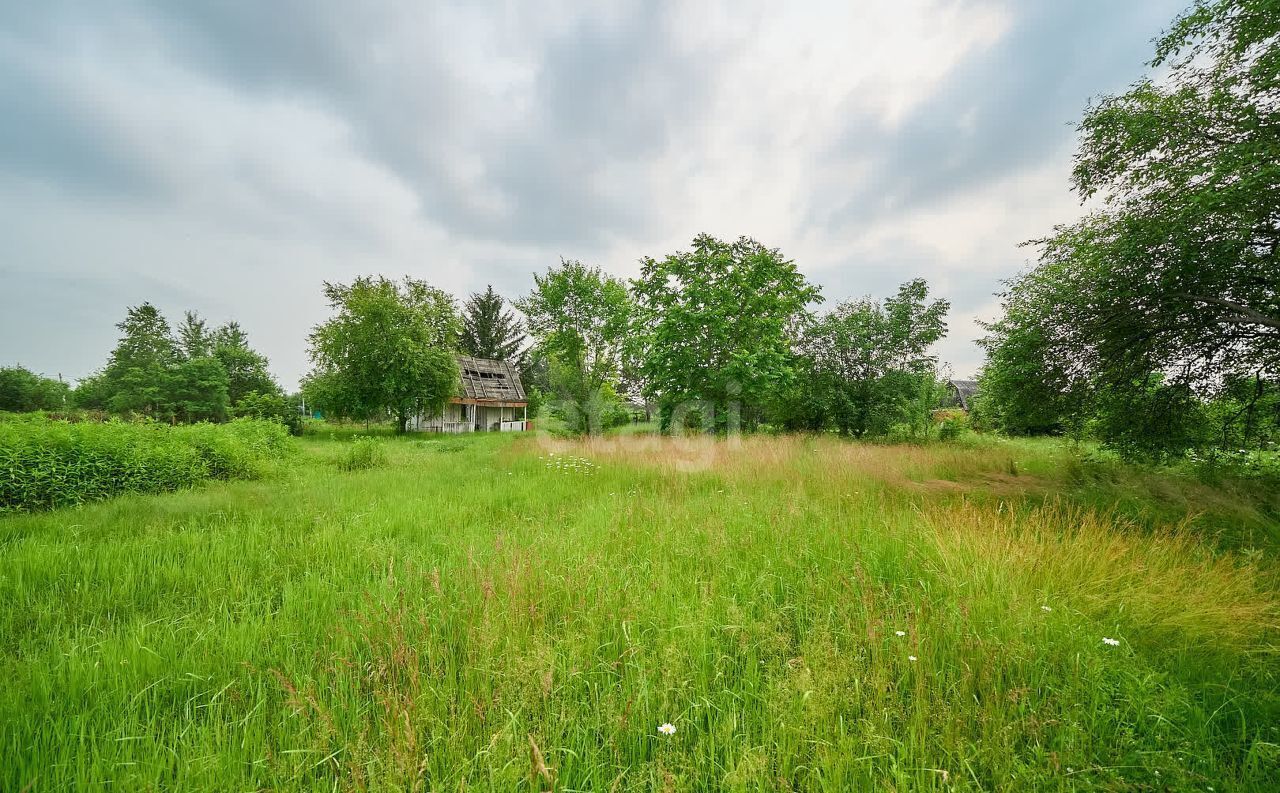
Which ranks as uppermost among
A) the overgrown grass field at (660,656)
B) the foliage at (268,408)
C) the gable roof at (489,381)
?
the gable roof at (489,381)

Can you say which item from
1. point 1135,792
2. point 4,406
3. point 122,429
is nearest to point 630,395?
point 122,429

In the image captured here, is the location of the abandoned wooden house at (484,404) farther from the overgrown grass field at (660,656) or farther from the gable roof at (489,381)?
the overgrown grass field at (660,656)

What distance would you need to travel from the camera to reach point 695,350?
12602mm

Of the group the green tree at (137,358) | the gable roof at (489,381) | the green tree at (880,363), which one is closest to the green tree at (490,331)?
the gable roof at (489,381)

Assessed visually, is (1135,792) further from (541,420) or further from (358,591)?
(541,420)

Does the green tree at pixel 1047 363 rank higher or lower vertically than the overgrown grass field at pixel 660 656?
higher

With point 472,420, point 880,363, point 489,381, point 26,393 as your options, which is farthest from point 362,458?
point 26,393

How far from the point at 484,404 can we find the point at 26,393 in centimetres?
4991

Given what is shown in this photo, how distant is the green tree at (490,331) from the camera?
45.9 meters

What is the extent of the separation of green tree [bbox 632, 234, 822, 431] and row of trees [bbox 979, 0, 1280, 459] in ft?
19.6

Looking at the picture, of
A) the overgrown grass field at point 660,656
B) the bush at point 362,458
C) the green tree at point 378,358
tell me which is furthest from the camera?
the green tree at point 378,358

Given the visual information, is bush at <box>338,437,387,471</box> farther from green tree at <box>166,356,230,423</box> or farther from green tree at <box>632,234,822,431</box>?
green tree at <box>166,356,230,423</box>

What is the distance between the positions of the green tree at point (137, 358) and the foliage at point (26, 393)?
382 inches

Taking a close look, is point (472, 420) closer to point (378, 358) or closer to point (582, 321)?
point (378, 358)
